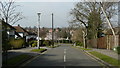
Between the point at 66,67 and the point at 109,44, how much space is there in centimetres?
2237

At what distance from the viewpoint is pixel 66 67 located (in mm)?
14234

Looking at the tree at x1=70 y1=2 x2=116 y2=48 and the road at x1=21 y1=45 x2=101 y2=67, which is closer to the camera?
the road at x1=21 y1=45 x2=101 y2=67

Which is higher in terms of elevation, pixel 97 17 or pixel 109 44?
pixel 97 17

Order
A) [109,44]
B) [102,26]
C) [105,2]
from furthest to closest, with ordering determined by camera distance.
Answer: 1. [102,26]
2. [109,44]
3. [105,2]

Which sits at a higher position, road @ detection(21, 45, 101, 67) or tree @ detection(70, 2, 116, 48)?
tree @ detection(70, 2, 116, 48)

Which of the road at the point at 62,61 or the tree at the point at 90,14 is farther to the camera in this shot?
the tree at the point at 90,14

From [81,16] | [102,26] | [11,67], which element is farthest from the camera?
[81,16]

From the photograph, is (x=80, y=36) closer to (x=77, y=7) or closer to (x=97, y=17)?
A: (x=77, y=7)

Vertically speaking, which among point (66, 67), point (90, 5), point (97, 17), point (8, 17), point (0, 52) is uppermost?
point (90, 5)

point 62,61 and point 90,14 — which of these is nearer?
point 62,61

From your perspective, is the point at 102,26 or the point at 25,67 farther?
the point at 102,26

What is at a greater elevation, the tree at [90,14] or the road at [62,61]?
the tree at [90,14]

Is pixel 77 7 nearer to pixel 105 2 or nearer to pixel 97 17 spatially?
pixel 97 17

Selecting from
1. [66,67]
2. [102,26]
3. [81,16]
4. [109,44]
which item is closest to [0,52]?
[66,67]
